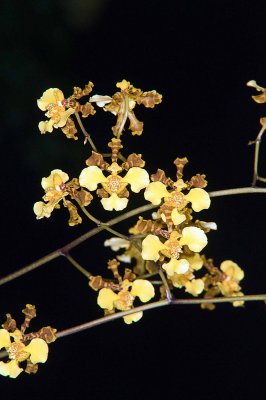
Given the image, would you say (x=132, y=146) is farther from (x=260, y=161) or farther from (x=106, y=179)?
(x=106, y=179)

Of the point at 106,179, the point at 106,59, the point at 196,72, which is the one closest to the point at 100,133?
the point at 106,59

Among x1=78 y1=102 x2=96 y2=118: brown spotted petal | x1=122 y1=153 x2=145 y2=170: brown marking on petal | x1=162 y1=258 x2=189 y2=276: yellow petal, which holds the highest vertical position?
x1=78 y1=102 x2=96 y2=118: brown spotted petal

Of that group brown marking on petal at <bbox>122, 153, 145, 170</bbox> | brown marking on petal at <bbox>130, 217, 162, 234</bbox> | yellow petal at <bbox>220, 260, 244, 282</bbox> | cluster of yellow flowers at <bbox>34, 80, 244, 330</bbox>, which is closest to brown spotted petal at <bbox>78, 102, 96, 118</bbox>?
cluster of yellow flowers at <bbox>34, 80, 244, 330</bbox>

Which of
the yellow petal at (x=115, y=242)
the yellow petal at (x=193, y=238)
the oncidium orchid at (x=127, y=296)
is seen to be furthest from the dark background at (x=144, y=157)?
the yellow petal at (x=193, y=238)

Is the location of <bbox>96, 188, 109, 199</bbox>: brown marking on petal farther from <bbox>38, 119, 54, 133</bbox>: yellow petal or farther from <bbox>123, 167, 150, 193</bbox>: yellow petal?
<bbox>38, 119, 54, 133</bbox>: yellow petal

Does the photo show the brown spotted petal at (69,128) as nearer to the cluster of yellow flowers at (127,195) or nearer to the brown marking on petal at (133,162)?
the cluster of yellow flowers at (127,195)

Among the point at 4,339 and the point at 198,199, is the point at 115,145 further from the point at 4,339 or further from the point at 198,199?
the point at 4,339
